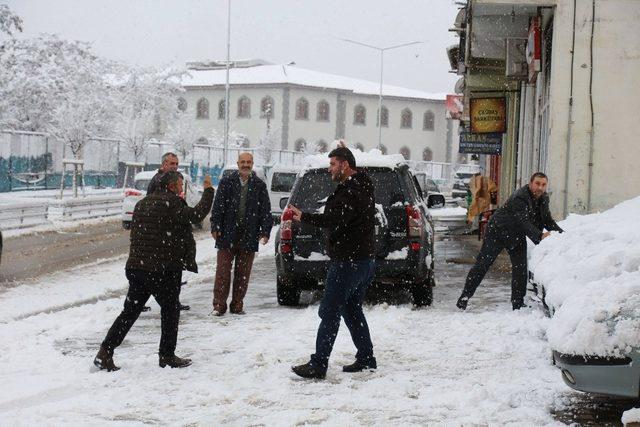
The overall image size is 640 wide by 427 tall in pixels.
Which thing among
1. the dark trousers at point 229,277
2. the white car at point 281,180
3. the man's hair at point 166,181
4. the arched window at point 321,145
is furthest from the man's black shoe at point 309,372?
the arched window at point 321,145

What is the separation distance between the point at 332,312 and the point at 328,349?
0.29m

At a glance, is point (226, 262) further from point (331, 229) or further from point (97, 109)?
point (97, 109)

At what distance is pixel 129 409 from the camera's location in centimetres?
595

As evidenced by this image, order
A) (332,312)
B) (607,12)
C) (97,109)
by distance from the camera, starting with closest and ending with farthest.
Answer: (332,312)
(607,12)
(97,109)

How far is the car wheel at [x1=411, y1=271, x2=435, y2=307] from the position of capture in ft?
34.8

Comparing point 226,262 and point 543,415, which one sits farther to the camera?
point 226,262

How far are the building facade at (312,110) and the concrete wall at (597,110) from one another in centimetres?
6831

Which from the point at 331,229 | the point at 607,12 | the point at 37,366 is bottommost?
the point at 37,366

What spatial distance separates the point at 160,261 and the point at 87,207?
22589 mm

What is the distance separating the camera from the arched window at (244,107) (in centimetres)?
8500

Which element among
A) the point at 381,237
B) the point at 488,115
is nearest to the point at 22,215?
the point at 488,115

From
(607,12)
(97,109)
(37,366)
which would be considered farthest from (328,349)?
(97,109)

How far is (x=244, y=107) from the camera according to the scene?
85.3 m

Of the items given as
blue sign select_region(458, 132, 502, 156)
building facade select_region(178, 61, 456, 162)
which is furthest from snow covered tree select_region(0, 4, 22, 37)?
building facade select_region(178, 61, 456, 162)
